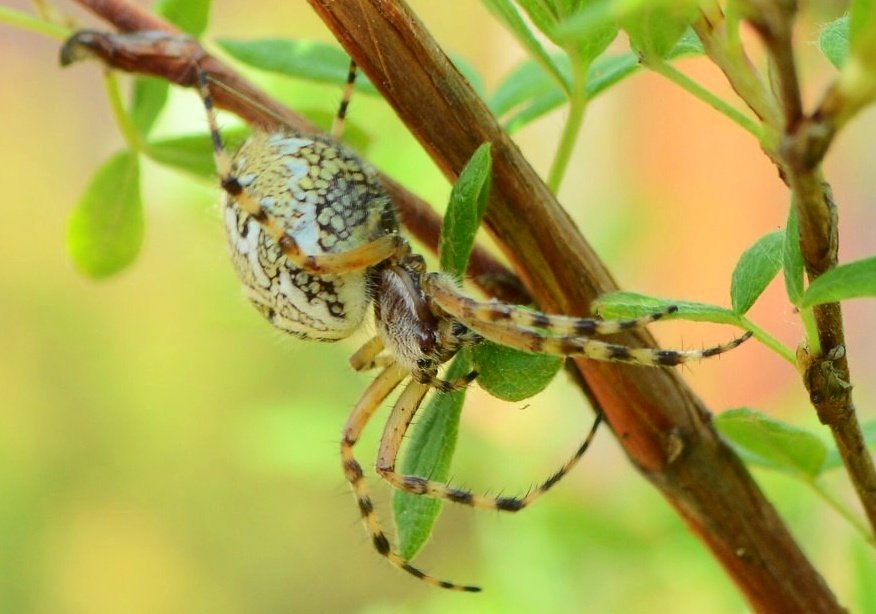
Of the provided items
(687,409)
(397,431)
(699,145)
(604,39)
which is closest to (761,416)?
(687,409)

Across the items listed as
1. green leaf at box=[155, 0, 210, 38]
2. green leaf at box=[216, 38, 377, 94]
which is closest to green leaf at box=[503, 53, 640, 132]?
green leaf at box=[216, 38, 377, 94]

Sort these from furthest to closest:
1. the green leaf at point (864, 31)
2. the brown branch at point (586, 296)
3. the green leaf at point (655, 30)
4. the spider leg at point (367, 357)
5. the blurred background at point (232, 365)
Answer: the blurred background at point (232, 365)
the spider leg at point (367, 357)
the brown branch at point (586, 296)
the green leaf at point (655, 30)
the green leaf at point (864, 31)

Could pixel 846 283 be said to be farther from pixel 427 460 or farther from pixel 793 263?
pixel 427 460

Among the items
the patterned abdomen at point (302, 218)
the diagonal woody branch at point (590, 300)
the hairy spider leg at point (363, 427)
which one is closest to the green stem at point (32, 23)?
the patterned abdomen at point (302, 218)

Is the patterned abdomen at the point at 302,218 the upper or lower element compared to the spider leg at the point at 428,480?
upper

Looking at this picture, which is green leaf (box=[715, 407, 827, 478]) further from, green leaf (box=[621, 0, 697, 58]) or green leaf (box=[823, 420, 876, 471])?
green leaf (box=[621, 0, 697, 58])

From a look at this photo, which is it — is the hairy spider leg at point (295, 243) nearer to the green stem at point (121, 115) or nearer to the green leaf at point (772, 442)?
the green stem at point (121, 115)

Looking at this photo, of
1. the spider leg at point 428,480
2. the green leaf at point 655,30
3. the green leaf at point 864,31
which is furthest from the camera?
the spider leg at point 428,480
